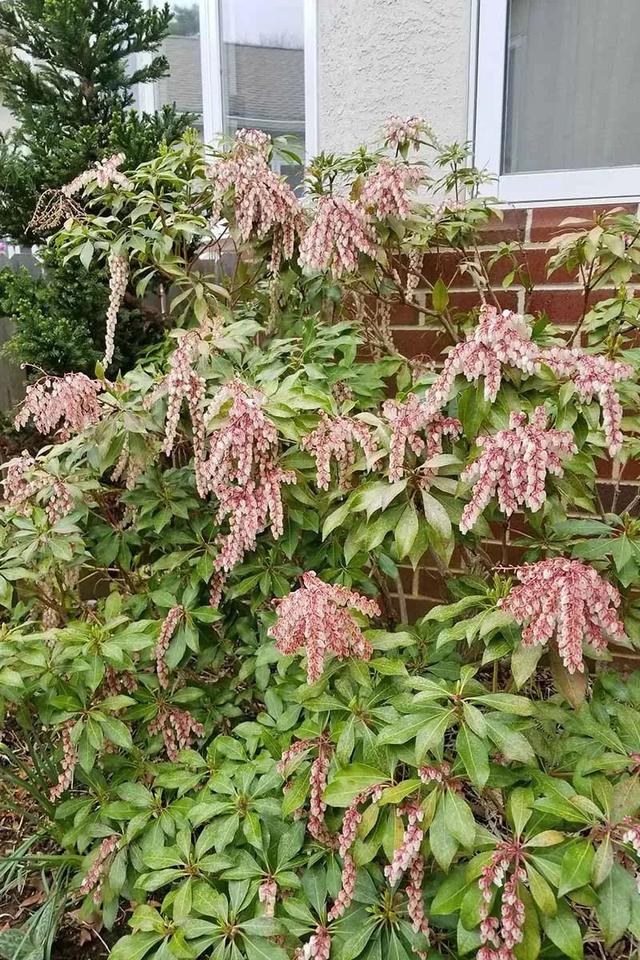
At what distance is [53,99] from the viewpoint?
3.01 metres

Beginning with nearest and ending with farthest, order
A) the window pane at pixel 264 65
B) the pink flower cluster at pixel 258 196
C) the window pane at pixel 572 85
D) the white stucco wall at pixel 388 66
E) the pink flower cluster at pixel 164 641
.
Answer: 1. the pink flower cluster at pixel 164 641
2. the pink flower cluster at pixel 258 196
3. the window pane at pixel 572 85
4. the white stucco wall at pixel 388 66
5. the window pane at pixel 264 65

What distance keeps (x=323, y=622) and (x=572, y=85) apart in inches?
83.6

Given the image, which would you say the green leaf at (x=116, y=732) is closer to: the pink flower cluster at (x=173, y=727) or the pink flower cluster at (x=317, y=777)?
the pink flower cluster at (x=173, y=727)

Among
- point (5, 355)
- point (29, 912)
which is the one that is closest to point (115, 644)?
point (29, 912)

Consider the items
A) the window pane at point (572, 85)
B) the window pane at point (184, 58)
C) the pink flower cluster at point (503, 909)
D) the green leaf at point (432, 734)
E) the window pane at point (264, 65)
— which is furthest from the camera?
the window pane at point (184, 58)

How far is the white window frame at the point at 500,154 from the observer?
2.41 m

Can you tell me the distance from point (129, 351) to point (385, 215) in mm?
1627

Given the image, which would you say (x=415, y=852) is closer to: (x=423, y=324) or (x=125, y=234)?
(x=125, y=234)

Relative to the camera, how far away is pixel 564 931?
1.10m

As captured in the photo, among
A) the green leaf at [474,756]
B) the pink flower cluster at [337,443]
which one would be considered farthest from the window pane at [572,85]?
the green leaf at [474,756]

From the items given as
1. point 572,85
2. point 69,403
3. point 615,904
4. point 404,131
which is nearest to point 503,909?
point 615,904

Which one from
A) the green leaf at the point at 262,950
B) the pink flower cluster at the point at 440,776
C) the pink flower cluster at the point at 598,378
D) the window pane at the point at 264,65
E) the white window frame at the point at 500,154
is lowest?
the green leaf at the point at 262,950

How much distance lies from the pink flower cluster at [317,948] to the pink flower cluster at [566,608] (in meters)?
0.64

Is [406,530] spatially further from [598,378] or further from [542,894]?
[542,894]
